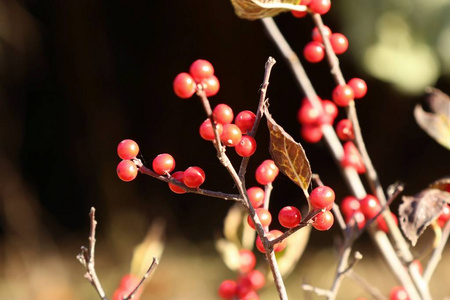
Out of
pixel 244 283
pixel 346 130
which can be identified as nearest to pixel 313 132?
pixel 346 130

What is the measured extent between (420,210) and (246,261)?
8.8 inches

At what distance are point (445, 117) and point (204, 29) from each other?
1559mm

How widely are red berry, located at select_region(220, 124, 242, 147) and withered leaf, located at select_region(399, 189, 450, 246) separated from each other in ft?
0.63

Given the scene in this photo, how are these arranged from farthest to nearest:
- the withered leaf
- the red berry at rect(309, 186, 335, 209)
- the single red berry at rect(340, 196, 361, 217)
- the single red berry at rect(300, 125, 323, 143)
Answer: the single red berry at rect(300, 125, 323, 143), the single red berry at rect(340, 196, 361, 217), the withered leaf, the red berry at rect(309, 186, 335, 209)

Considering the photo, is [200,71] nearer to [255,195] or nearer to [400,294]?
[255,195]

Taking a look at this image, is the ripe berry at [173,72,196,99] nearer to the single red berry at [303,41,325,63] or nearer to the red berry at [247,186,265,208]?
the red berry at [247,186,265,208]

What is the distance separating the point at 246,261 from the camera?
24.1 inches

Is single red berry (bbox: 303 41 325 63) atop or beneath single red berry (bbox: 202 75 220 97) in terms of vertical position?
beneath

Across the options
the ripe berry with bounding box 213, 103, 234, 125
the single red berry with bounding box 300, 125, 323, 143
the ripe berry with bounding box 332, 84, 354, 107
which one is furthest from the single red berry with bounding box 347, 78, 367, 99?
the ripe berry with bounding box 213, 103, 234, 125

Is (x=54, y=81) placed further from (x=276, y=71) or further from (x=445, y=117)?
(x=445, y=117)

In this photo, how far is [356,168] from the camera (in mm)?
629

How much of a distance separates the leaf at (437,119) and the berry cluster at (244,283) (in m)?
0.24

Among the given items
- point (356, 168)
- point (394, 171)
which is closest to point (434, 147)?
point (394, 171)

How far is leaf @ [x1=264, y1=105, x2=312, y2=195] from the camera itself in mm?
350
